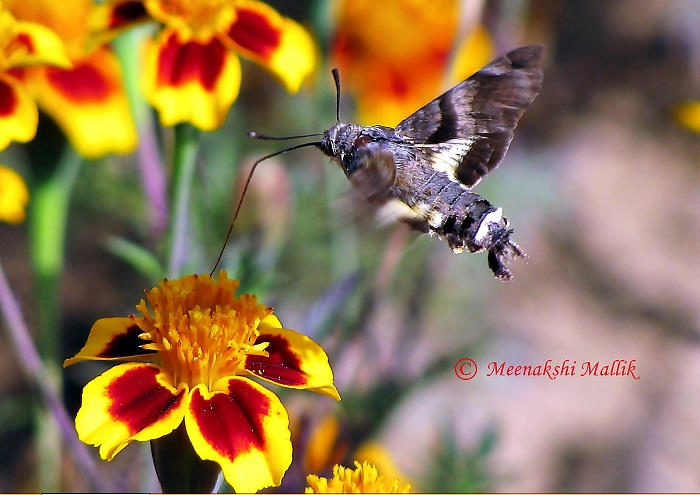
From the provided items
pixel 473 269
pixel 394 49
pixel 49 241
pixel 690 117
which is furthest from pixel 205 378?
pixel 473 269

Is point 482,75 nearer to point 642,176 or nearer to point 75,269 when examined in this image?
point 75,269

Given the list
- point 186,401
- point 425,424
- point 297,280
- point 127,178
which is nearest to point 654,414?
point 425,424

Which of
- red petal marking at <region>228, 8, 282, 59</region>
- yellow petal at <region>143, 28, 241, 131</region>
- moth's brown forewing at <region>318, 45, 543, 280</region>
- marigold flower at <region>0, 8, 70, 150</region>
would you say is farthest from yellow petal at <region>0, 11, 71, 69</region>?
moth's brown forewing at <region>318, 45, 543, 280</region>

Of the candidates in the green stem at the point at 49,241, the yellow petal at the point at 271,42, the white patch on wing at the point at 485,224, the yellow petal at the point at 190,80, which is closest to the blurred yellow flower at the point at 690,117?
the white patch on wing at the point at 485,224

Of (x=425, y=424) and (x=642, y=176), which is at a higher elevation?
(x=642, y=176)

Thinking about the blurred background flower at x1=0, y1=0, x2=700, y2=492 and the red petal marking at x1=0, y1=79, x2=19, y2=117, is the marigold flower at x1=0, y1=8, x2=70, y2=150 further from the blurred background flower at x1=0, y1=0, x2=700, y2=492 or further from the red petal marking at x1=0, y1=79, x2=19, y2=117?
the blurred background flower at x1=0, y1=0, x2=700, y2=492

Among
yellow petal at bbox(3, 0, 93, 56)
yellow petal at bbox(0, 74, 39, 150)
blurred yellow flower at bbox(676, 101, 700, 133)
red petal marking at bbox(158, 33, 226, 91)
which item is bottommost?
yellow petal at bbox(0, 74, 39, 150)

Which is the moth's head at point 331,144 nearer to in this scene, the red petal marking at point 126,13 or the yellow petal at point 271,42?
the yellow petal at point 271,42
